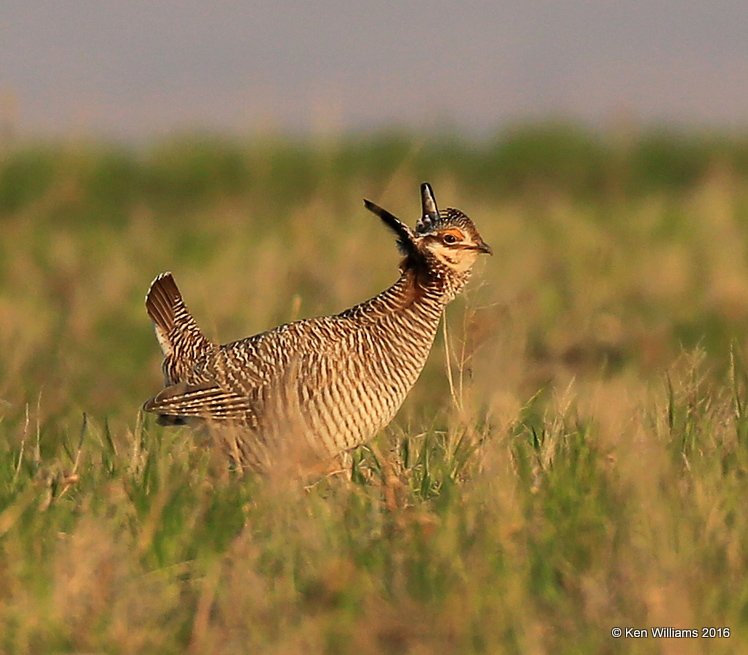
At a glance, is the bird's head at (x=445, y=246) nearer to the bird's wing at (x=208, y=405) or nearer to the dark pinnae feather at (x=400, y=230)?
the dark pinnae feather at (x=400, y=230)

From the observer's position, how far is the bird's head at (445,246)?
198 inches

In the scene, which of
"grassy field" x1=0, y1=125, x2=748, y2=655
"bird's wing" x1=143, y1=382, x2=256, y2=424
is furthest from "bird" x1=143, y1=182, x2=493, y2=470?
"grassy field" x1=0, y1=125, x2=748, y2=655

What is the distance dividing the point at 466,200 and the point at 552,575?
398 inches

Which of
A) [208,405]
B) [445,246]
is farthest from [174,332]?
[445,246]

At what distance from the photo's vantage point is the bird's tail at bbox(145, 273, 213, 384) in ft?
17.1

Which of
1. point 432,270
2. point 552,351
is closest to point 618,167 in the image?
point 552,351

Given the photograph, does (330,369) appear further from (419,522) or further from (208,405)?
(419,522)

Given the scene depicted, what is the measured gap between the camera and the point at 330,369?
4637mm

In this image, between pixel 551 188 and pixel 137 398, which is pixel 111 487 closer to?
pixel 137 398

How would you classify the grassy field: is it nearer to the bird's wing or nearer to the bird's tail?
the bird's wing

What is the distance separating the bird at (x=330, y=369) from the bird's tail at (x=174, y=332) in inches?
0.4

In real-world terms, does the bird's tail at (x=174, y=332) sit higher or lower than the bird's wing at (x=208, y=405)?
higher

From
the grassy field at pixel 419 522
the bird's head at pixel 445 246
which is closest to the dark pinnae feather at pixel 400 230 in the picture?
the bird's head at pixel 445 246

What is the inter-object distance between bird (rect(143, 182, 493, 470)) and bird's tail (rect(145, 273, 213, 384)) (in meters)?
0.01
